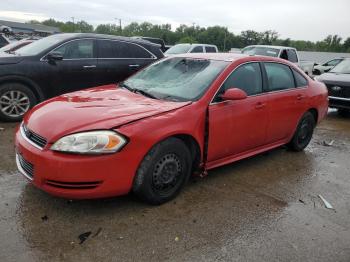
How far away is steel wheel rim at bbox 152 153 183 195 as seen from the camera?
3.74 metres

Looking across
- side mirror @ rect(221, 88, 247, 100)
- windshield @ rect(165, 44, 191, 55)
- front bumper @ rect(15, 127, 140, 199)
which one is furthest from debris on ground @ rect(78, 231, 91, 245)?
windshield @ rect(165, 44, 191, 55)

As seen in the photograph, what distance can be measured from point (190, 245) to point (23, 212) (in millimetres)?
1616

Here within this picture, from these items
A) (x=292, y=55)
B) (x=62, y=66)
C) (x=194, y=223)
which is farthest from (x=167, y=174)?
(x=292, y=55)

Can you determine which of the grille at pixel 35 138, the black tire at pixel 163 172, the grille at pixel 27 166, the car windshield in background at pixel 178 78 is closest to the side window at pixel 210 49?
the car windshield in background at pixel 178 78

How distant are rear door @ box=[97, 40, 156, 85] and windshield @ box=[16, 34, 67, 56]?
812 millimetres

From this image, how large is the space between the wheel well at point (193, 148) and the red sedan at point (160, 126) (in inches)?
0.4

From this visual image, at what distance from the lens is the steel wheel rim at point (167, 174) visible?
3.74m

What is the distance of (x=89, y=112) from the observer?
3.64 metres

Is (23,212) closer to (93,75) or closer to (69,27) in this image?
(93,75)

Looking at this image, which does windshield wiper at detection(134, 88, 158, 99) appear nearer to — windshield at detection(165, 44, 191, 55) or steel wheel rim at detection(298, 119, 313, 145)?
steel wheel rim at detection(298, 119, 313, 145)

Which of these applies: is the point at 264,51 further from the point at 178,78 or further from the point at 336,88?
the point at 178,78

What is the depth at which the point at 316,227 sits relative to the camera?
3.68m

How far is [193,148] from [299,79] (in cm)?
262

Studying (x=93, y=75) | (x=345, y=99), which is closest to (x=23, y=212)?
(x=93, y=75)
